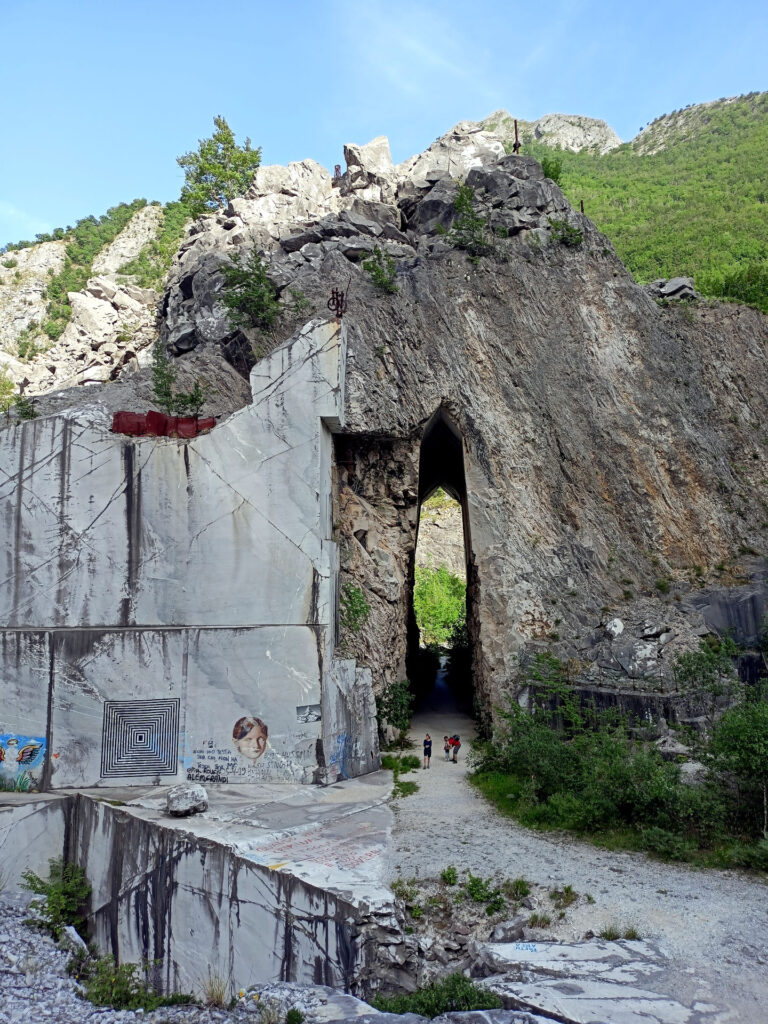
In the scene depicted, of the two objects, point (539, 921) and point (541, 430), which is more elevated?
point (541, 430)

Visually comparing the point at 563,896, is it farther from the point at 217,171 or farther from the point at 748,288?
the point at 217,171

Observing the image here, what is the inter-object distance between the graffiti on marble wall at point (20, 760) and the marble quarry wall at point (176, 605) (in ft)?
0.10

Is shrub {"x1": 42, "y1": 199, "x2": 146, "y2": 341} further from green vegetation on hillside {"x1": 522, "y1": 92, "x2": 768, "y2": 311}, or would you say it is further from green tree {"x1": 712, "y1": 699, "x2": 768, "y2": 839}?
green tree {"x1": 712, "y1": 699, "x2": 768, "y2": 839}

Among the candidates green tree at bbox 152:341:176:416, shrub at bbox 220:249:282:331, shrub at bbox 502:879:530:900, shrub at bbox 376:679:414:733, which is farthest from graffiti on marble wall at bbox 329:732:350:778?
shrub at bbox 220:249:282:331

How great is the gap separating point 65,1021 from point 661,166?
7697cm

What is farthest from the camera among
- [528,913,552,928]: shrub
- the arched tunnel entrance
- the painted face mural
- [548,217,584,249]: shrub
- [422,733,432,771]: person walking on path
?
the arched tunnel entrance

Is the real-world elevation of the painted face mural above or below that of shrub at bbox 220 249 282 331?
below

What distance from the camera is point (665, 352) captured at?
74.8ft

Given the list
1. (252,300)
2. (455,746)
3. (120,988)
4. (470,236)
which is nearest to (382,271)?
(470,236)

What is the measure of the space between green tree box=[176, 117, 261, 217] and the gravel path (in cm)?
3342

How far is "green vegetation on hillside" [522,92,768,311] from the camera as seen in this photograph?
124ft

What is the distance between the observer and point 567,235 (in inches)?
928

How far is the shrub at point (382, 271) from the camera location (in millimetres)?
21969

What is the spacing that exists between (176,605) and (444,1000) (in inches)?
401
